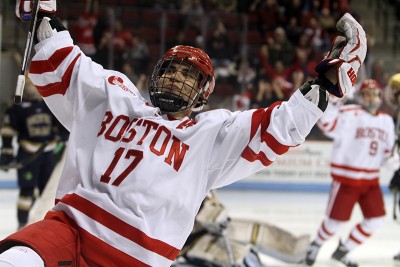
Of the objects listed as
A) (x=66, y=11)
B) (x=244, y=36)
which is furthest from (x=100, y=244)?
(x=244, y=36)

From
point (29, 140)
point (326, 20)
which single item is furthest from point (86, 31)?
point (326, 20)

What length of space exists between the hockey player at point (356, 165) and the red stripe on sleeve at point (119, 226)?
3550mm

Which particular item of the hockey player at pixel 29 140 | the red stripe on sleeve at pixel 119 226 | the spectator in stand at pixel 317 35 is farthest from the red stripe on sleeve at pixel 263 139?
the spectator in stand at pixel 317 35

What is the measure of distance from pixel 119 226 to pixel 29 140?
438 cm

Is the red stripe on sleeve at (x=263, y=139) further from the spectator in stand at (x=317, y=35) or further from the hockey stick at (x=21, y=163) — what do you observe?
the spectator in stand at (x=317, y=35)

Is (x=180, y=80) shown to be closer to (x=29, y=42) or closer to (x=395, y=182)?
(x=29, y=42)

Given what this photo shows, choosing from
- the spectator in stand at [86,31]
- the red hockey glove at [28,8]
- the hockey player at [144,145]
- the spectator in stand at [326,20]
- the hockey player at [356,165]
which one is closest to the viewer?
the hockey player at [144,145]

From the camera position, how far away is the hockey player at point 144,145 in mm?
2066

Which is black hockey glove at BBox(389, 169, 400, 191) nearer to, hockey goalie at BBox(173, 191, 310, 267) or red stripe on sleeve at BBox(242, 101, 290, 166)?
hockey goalie at BBox(173, 191, 310, 267)

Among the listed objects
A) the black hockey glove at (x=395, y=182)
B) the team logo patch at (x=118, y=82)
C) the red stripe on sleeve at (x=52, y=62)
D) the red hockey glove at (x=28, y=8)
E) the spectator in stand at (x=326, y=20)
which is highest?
the red hockey glove at (x=28, y=8)

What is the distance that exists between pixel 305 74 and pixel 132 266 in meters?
8.05

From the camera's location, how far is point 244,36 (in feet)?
33.2

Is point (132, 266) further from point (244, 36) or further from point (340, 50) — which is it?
point (244, 36)

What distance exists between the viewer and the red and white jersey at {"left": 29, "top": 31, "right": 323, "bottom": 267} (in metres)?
2.08
